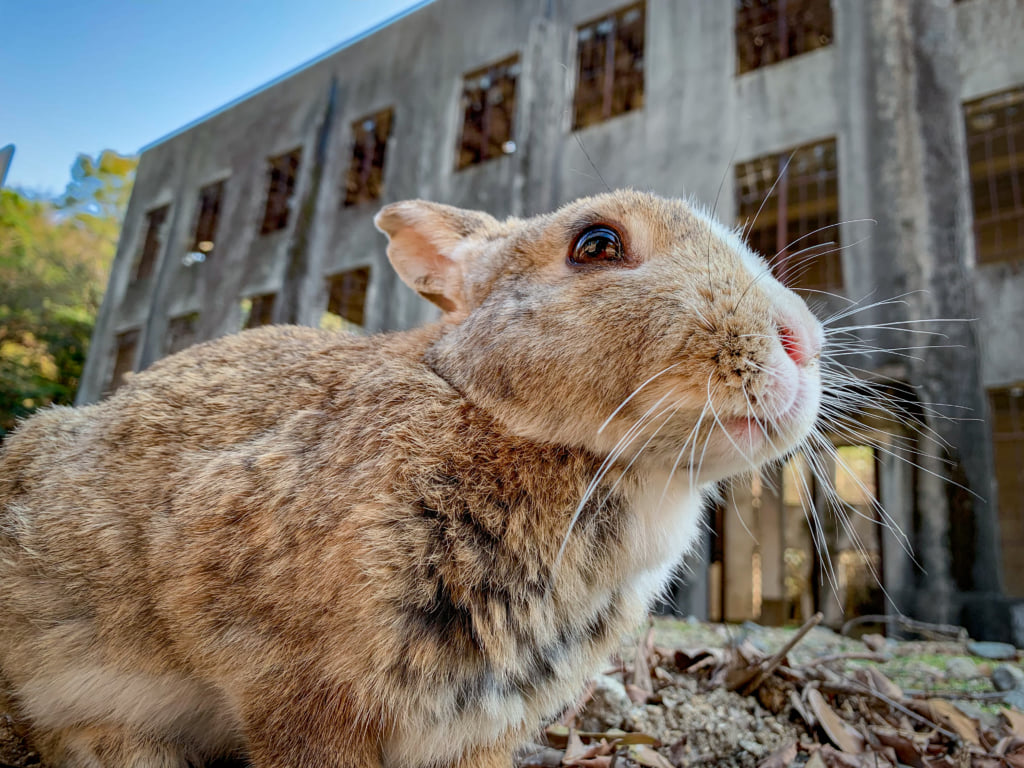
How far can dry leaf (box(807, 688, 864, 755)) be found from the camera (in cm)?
224

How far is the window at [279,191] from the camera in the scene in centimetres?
1152

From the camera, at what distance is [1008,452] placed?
12422 mm

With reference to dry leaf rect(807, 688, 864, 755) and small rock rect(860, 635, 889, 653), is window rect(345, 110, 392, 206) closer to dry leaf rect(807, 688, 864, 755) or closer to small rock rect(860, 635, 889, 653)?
small rock rect(860, 635, 889, 653)

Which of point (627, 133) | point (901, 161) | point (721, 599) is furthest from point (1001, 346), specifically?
point (721, 599)

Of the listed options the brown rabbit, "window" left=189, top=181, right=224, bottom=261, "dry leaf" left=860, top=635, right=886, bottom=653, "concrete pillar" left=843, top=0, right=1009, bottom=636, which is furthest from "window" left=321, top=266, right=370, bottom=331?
the brown rabbit

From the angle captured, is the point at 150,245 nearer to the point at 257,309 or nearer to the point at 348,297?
the point at 257,309

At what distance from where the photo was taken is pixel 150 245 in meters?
12.8

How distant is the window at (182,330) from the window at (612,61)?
7.85m

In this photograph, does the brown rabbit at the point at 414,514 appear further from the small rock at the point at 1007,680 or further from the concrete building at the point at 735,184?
the small rock at the point at 1007,680

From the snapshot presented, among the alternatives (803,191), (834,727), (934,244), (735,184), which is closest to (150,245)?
(735,184)

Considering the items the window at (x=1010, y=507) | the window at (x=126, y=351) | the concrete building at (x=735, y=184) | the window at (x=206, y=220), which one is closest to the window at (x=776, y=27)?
the concrete building at (x=735, y=184)

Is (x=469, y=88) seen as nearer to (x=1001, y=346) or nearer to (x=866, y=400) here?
(x=1001, y=346)

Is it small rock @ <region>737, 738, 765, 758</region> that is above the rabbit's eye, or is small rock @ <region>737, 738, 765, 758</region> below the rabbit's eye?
below

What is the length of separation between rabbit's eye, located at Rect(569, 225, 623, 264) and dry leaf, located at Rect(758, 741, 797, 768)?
160 cm
